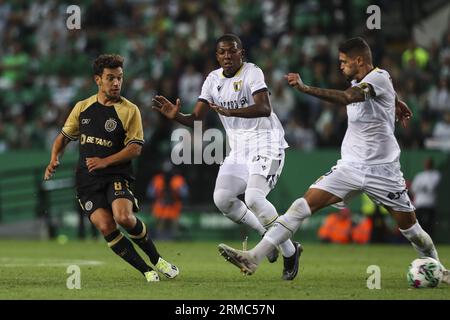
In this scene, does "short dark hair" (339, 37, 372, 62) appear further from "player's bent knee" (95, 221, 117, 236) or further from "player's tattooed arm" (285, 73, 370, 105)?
"player's bent knee" (95, 221, 117, 236)

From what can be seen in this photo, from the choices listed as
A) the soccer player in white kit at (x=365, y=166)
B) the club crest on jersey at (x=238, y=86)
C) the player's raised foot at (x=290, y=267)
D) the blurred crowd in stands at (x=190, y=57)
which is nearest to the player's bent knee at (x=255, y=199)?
the player's raised foot at (x=290, y=267)

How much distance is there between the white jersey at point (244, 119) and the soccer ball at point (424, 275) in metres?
2.30

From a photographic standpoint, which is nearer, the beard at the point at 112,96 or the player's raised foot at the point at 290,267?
the beard at the point at 112,96

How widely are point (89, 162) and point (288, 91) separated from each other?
12.5m

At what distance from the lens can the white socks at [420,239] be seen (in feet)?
33.9

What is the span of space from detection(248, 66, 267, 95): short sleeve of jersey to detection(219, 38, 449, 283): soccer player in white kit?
44.9 inches

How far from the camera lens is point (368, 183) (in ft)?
Result: 33.4

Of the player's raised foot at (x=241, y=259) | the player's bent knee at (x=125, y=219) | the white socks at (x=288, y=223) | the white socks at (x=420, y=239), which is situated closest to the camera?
the player's raised foot at (x=241, y=259)

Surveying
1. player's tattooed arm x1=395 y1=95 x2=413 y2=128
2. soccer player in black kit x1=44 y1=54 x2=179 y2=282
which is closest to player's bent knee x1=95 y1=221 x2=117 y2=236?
soccer player in black kit x1=44 y1=54 x2=179 y2=282

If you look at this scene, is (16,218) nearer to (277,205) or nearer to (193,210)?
(193,210)

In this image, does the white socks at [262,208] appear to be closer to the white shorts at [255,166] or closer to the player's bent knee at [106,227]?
the white shorts at [255,166]

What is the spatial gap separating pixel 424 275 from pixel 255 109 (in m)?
2.55
